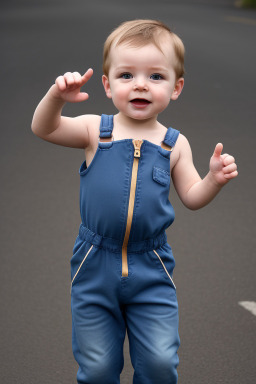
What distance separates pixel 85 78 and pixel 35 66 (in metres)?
9.40

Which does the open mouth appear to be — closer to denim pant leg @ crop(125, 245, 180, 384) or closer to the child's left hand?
the child's left hand

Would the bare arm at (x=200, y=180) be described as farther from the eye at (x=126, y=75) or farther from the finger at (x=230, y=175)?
the eye at (x=126, y=75)

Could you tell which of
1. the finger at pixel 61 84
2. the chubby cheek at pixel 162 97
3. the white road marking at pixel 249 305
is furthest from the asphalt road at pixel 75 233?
the finger at pixel 61 84

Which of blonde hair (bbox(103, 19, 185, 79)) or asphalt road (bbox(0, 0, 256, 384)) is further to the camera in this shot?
asphalt road (bbox(0, 0, 256, 384))

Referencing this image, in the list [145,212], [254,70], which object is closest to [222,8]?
[254,70]

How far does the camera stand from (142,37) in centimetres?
252

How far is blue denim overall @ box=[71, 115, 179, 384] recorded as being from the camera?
2.55 meters

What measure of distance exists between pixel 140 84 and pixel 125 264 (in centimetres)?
65

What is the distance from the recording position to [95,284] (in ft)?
8.52

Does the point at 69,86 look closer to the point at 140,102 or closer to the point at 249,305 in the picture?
the point at 140,102

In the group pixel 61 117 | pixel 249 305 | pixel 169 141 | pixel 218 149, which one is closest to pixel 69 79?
pixel 61 117

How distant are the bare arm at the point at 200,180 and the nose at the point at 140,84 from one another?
0.29 m

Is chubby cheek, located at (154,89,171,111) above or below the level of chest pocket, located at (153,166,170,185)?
above

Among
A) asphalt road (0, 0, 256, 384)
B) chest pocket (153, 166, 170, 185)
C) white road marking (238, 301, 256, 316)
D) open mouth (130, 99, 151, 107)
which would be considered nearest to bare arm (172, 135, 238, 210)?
chest pocket (153, 166, 170, 185)
